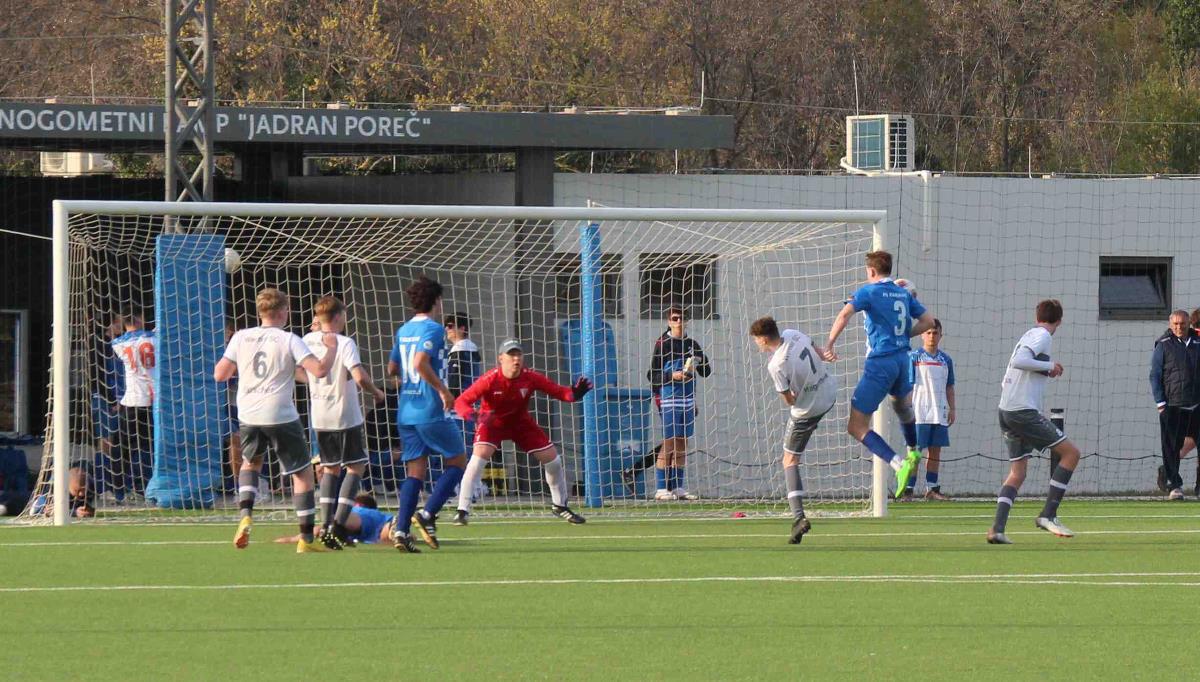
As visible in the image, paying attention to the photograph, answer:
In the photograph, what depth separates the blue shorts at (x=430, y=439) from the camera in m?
11.5

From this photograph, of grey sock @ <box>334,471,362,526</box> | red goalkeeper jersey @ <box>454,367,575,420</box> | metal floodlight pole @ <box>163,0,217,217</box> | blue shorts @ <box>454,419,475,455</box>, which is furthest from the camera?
metal floodlight pole @ <box>163,0,217,217</box>

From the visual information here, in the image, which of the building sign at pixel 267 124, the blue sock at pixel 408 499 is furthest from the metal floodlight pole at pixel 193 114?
the blue sock at pixel 408 499

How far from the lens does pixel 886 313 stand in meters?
12.9

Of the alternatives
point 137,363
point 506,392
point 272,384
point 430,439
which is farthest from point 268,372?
point 137,363

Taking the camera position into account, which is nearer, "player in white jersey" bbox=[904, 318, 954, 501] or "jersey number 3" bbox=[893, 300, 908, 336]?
"jersey number 3" bbox=[893, 300, 908, 336]

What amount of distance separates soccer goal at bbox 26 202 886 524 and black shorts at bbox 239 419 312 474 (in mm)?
3198

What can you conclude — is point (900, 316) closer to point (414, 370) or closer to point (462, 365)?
point (414, 370)

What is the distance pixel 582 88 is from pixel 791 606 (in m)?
31.4

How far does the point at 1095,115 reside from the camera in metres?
47.2

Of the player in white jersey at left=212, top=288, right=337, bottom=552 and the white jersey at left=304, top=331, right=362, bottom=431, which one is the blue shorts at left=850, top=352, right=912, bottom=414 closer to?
→ the white jersey at left=304, top=331, right=362, bottom=431

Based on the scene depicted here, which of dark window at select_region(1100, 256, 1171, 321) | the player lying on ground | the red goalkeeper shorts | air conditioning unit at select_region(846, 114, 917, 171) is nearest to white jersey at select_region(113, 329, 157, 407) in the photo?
the player lying on ground

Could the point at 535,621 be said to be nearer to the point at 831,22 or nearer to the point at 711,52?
the point at 711,52

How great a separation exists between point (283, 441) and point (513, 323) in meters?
7.96

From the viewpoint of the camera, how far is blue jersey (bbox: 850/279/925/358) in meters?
12.8
